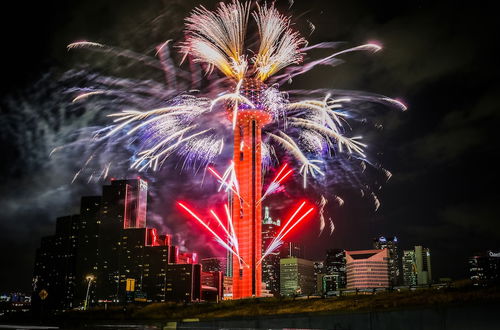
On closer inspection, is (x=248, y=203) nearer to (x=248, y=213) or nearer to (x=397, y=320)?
(x=248, y=213)

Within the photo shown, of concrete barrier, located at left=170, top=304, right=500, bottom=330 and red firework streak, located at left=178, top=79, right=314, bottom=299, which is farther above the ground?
red firework streak, located at left=178, top=79, right=314, bottom=299

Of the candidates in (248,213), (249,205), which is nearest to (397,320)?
(248,213)

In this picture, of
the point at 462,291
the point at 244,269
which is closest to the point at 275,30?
the point at 462,291

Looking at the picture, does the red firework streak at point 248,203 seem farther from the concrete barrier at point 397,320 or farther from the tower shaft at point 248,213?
the concrete barrier at point 397,320

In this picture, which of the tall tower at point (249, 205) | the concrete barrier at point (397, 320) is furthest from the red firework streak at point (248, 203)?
the concrete barrier at point (397, 320)

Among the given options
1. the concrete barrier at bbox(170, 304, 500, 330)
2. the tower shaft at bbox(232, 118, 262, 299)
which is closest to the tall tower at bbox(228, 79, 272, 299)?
the tower shaft at bbox(232, 118, 262, 299)

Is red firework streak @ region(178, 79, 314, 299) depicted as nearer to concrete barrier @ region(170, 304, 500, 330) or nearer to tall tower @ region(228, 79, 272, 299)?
tall tower @ region(228, 79, 272, 299)

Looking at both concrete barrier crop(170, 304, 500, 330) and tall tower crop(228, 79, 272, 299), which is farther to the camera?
tall tower crop(228, 79, 272, 299)

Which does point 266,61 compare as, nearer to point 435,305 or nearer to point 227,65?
point 227,65

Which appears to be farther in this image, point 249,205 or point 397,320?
point 249,205
